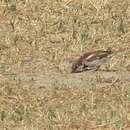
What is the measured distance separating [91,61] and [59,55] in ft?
3.86

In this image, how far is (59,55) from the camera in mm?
12000

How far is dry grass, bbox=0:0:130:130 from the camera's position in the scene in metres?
8.57

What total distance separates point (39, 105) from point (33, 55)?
3.03 metres

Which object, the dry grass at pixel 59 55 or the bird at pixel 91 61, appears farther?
the bird at pixel 91 61

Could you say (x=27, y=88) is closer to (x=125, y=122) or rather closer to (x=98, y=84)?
(x=98, y=84)

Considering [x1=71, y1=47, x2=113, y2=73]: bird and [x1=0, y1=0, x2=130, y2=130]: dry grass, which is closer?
[x1=0, y1=0, x2=130, y2=130]: dry grass

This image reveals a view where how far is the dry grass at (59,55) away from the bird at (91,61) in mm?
355

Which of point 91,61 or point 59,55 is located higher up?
point 59,55

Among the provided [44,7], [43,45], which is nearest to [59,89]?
[43,45]

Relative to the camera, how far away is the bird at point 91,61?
10867mm

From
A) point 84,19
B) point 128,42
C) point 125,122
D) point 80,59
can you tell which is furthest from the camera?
point 84,19

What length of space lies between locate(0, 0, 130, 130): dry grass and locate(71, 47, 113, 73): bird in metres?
0.35

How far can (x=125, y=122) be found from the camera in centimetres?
827

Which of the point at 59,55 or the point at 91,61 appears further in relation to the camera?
the point at 59,55
